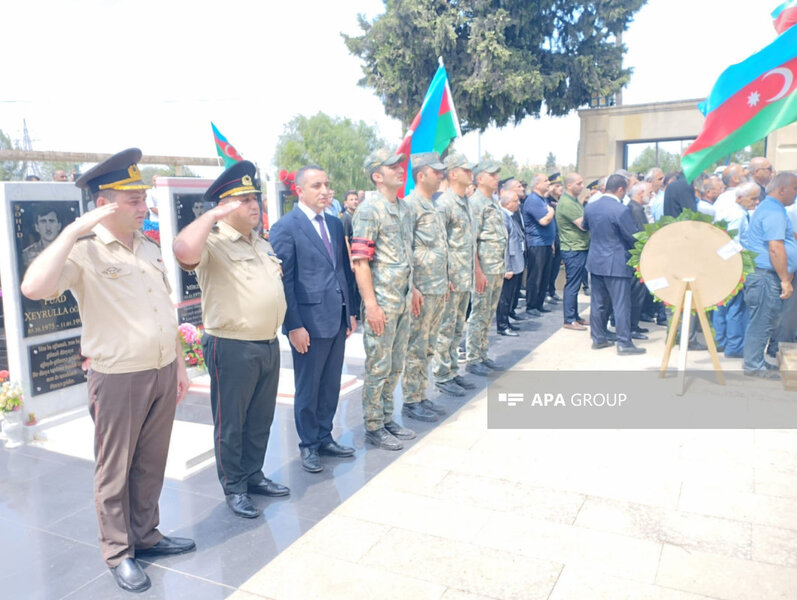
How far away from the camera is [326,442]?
438cm

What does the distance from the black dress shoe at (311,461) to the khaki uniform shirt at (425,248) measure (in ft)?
4.73

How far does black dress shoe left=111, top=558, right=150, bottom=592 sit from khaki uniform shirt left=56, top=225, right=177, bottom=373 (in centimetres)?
86

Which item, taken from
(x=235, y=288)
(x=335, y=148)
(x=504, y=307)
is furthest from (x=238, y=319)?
(x=335, y=148)

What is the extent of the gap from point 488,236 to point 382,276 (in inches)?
93.7

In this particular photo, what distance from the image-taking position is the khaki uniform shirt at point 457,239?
5.60 meters

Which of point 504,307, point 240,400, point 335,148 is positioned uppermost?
point 335,148

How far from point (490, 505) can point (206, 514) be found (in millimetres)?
1545

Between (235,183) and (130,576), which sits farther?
(235,183)

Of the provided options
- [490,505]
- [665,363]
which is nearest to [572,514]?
[490,505]

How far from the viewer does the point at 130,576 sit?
2.86 meters

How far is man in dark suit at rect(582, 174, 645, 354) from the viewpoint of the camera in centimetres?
685

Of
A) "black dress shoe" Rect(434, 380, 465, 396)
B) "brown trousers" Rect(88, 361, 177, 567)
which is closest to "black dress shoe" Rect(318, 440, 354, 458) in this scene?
"brown trousers" Rect(88, 361, 177, 567)

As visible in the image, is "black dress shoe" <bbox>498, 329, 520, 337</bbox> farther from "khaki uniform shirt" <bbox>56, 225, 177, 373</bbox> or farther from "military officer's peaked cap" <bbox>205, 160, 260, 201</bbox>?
"khaki uniform shirt" <bbox>56, 225, 177, 373</bbox>

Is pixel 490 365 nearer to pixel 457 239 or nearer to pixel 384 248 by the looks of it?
pixel 457 239
